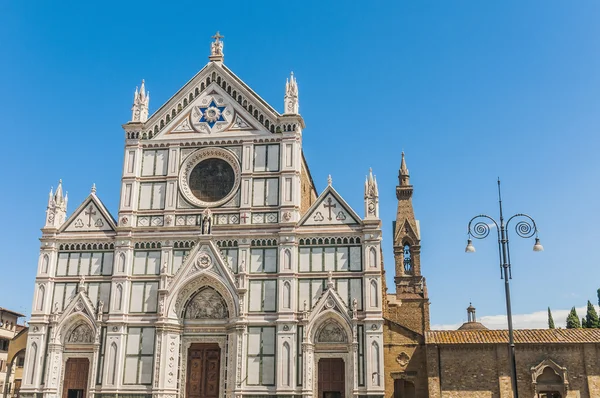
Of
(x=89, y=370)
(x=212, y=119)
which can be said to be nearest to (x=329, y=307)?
(x=212, y=119)

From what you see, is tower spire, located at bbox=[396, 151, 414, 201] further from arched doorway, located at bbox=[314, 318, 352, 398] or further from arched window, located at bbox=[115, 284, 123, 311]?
arched window, located at bbox=[115, 284, 123, 311]

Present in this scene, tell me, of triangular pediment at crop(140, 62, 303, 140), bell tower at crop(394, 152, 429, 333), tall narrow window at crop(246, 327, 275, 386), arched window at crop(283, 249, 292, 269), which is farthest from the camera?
bell tower at crop(394, 152, 429, 333)

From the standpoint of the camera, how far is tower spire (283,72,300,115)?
33844mm

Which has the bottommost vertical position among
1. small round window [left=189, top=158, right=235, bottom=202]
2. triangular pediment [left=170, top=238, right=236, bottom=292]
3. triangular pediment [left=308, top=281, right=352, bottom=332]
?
triangular pediment [left=308, top=281, right=352, bottom=332]

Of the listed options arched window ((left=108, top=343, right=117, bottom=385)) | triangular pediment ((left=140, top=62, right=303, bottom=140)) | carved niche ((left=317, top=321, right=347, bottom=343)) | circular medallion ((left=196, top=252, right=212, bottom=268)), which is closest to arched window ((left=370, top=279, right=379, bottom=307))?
carved niche ((left=317, top=321, right=347, bottom=343))

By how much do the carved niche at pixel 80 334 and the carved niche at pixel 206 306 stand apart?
16.3 feet

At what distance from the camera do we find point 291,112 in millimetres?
33719

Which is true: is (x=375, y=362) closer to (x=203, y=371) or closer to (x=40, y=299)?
(x=203, y=371)

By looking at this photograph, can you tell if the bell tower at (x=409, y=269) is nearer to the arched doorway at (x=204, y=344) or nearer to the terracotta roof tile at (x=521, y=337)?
the terracotta roof tile at (x=521, y=337)

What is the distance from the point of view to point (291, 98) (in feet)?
112

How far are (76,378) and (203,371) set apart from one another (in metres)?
6.57

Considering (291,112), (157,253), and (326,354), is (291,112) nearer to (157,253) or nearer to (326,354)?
(157,253)

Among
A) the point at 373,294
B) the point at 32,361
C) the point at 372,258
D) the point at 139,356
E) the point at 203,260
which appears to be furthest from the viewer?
the point at 203,260

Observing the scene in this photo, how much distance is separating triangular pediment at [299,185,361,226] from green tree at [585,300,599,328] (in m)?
30.3
